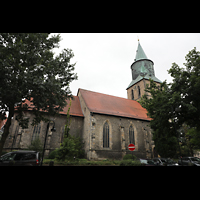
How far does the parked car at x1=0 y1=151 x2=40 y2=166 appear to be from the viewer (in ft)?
29.7

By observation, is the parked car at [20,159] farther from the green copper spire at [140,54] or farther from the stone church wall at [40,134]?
the green copper spire at [140,54]

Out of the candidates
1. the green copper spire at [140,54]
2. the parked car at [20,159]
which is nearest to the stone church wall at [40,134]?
Result: the parked car at [20,159]

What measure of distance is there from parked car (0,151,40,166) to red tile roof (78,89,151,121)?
12.7 meters

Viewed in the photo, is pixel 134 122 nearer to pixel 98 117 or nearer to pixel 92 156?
pixel 98 117

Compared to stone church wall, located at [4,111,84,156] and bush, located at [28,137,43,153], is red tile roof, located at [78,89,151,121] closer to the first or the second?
stone church wall, located at [4,111,84,156]

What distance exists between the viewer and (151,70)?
38094 mm

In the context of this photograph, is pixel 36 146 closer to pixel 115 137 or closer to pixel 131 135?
pixel 115 137

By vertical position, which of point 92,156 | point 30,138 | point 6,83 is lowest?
point 92,156

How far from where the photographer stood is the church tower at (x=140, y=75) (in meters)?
34.9
